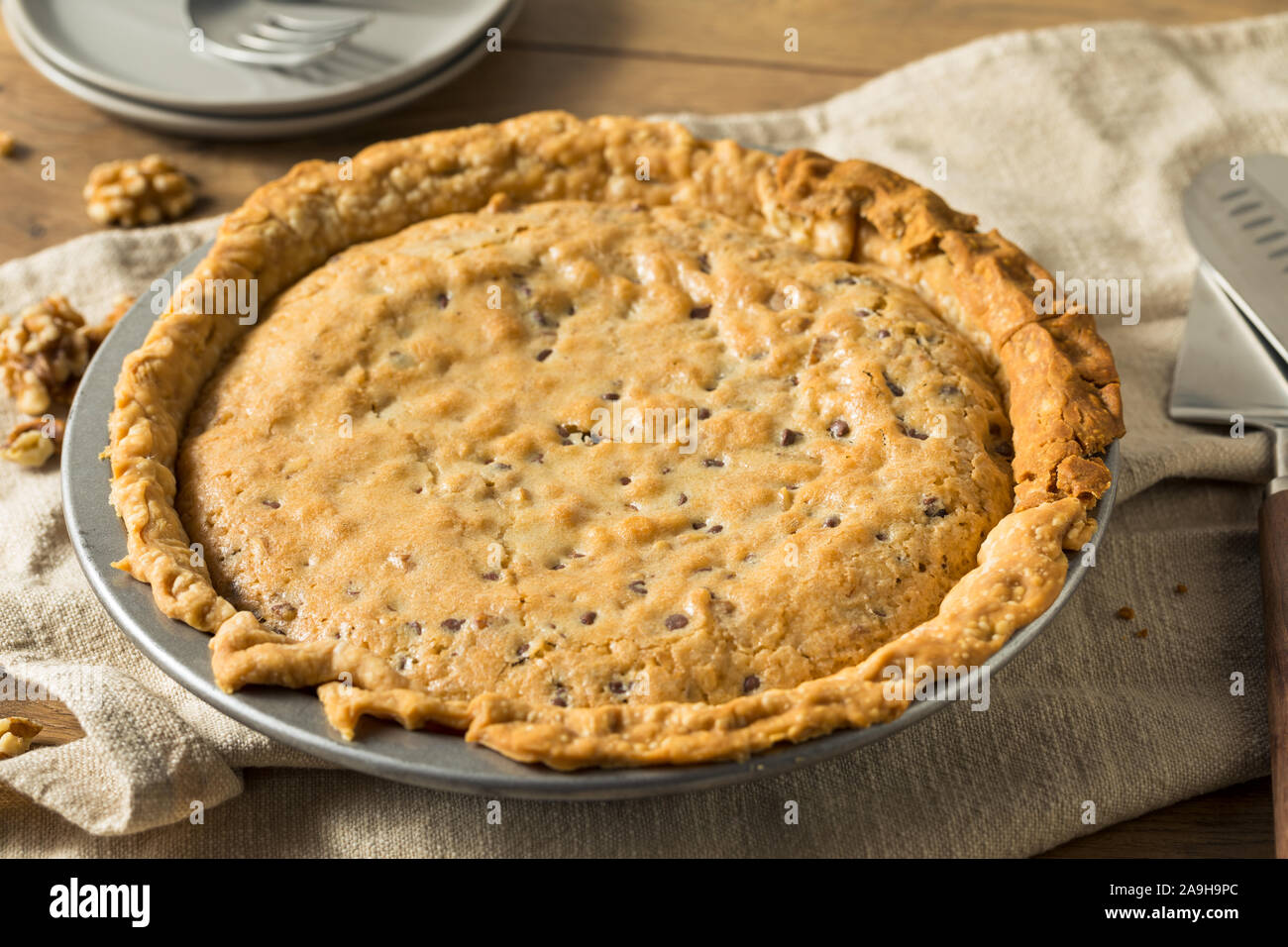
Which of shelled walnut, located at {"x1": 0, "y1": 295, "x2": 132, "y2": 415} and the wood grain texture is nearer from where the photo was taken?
the wood grain texture

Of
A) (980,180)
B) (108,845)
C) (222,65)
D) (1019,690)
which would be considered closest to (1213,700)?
(1019,690)

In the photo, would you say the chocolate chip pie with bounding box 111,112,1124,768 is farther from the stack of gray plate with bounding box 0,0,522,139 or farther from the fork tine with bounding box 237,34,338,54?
the fork tine with bounding box 237,34,338,54

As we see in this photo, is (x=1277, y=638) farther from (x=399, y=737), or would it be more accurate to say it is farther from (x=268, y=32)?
(x=268, y=32)

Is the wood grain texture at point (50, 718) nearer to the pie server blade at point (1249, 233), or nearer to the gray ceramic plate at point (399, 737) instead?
Result: the gray ceramic plate at point (399, 737)

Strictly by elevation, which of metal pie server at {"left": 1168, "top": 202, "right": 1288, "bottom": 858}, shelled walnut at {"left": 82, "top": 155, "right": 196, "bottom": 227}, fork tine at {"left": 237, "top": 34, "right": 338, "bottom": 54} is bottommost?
metal pie server at {"left": 1168, "top": 202, "right": 1288, "bottom": 858}

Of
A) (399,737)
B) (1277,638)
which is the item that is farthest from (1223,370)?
(399,737)

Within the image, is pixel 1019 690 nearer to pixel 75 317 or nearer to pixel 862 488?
pixel 862 488

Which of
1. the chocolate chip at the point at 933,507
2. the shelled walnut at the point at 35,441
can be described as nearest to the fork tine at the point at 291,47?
the shelled walnut at the point at 35,441

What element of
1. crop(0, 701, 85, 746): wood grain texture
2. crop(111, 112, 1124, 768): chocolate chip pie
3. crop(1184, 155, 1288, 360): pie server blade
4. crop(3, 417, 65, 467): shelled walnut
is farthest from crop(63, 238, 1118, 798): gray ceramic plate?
crop(1184, 155, 1288, 360): pie server blade

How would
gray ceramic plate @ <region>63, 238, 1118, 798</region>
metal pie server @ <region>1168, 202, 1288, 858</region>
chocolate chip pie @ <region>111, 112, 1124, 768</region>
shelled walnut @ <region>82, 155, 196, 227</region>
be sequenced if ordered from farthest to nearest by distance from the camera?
shelled walnut @ <region>82, 155, 196, 227</region>, metal pie server @ <region>1168, 202, 1288, 858</region>, chocolate chip pie @ <region>111, 112, 1124, 768</region>, gray ceramic plate @ <region>63, 238, 1118, 798</region>
